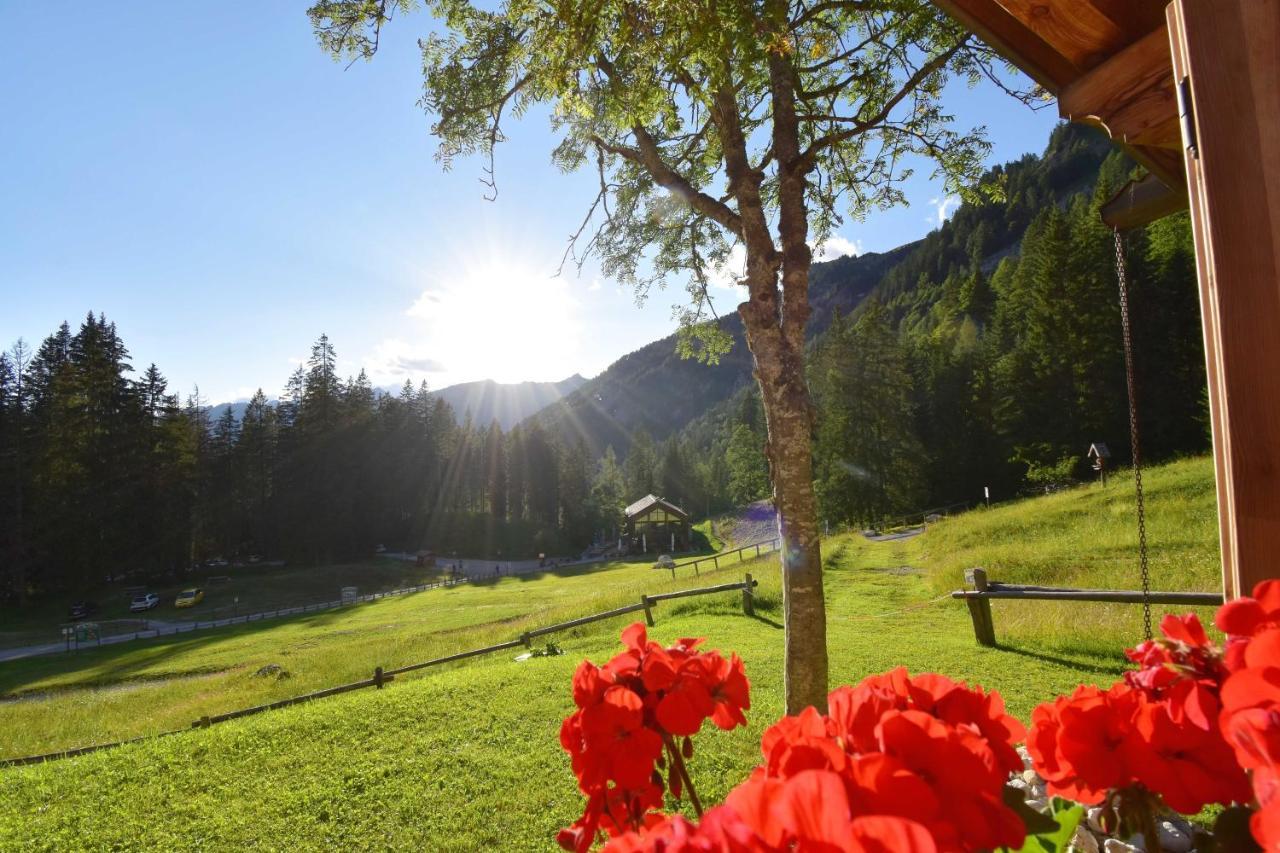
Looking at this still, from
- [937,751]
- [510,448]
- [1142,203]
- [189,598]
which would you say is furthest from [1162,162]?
[510,448]

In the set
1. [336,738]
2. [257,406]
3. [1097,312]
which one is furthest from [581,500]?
[336,738]

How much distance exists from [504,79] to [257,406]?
58941mm

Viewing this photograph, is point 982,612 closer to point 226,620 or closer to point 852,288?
point 226,620

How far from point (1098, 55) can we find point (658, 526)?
57.0 metres

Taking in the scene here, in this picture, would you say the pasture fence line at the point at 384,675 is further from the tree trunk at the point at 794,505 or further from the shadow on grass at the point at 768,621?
the tree trunk at the point at 794,505

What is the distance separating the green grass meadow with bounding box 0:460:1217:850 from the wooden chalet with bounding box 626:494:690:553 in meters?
38.5

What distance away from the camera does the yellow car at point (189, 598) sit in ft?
116

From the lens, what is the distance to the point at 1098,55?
6.93 feet

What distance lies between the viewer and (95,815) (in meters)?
5.18

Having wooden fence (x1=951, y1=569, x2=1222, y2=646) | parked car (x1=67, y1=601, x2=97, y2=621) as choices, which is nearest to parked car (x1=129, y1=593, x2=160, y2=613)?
parked car (x1=67, y1=601, x2=97, y2=621)

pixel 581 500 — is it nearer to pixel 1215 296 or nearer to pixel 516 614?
pixel 516 614

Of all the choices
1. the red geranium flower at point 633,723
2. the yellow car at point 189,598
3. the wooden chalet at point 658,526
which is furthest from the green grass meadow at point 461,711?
the wooden chalet at point 658,526

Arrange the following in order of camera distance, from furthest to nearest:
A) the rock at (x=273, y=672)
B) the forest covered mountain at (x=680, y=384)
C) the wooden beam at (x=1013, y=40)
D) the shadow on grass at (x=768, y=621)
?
the forest covered mountain at (x=680, y=384), the rock at (x=273, y=672), the shadow on grass at (x=768, y=621), the wooden beam at (x=1013, y=40)

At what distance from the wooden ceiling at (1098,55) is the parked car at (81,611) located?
46330mm
